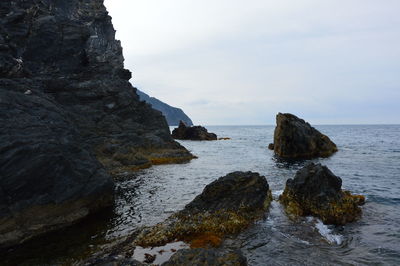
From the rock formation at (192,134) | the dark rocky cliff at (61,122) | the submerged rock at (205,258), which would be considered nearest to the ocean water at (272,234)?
the dark rocky cliff at (61,122)

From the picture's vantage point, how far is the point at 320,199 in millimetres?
23453

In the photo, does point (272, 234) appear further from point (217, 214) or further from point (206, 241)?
point (206, 241)

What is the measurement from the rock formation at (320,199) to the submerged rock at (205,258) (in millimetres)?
11513

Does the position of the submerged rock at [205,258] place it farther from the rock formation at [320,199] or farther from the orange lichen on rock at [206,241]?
the rock formation at [320,199]

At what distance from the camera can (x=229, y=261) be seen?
487 inches

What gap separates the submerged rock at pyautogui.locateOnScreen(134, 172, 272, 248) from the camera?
18188 mm

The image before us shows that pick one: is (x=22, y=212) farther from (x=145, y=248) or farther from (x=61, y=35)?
(x=61, y=35)

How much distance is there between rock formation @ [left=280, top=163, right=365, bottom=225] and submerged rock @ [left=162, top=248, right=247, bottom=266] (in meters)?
11.5

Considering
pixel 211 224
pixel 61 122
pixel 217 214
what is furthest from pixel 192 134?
pixel 211 224

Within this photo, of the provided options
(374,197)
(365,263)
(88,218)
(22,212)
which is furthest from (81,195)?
(374,197)

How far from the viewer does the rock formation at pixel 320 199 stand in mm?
22016

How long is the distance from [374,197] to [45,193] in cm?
2824

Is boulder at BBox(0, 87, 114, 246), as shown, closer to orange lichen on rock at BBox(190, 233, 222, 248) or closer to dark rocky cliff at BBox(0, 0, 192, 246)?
dark rocky cliff at BBox(0, 0, 192, 246)

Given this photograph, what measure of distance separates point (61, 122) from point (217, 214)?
47.9ft
